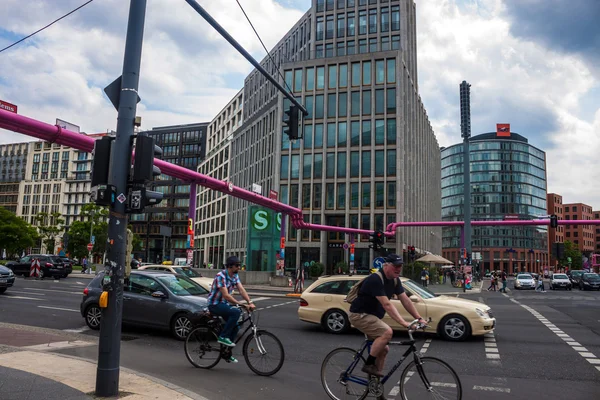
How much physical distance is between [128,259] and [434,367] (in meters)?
4.06

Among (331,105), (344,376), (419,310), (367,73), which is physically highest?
(367,73)

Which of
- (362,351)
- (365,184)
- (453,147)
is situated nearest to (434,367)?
(362,351)

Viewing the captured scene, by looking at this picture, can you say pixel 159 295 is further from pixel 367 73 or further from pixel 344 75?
pixel 344 75

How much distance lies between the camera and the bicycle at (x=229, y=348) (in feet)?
24.6

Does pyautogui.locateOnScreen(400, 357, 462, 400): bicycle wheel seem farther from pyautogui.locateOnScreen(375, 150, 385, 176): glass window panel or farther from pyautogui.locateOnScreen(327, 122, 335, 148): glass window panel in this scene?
pyautogui.locateOnScreen(327, 122, 335, 148): glass window panel

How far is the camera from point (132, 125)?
21.0 feet

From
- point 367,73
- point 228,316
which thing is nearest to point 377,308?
point 228,316

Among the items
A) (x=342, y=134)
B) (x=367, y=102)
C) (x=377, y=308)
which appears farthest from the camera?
(x=342, y=134)

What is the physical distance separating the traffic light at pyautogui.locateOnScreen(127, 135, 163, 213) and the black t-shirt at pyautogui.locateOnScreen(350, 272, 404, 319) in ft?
9.51

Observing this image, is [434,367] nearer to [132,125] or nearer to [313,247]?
[132,125]

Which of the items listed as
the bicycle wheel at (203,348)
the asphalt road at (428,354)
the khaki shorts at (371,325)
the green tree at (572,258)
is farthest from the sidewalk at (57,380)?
the green tree at (572,258)

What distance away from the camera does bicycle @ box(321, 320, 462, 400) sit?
207 inches

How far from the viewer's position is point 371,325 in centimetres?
568

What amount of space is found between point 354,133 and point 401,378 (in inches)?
2012
